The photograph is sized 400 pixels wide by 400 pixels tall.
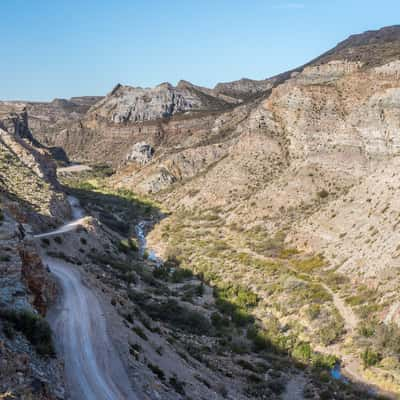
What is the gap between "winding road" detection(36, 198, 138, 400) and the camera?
12.4 meters

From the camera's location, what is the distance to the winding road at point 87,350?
12.4 metres

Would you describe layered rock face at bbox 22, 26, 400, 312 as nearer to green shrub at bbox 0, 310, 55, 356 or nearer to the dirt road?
the dirt road

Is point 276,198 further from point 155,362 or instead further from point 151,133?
point 151,133

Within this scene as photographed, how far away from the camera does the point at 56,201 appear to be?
50.8 m

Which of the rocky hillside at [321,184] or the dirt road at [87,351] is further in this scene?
the rocky hillside at [321,184]

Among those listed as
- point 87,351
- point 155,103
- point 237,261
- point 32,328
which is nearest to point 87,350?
point 87,351

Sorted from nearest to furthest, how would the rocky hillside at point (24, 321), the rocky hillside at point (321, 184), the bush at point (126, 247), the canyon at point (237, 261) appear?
the rocky hillside at point (24, 321)
the canyon at point (237, 261)
the rocky hillside at point (321, 184)
the bush at point (126, 247)

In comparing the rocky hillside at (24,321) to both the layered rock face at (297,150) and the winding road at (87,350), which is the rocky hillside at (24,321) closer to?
the winding road at (87,350)

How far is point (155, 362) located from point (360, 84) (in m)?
66.9

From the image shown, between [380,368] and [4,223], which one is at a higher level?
[4,223]

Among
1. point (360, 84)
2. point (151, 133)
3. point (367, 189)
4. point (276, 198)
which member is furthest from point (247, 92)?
point (367, 189)

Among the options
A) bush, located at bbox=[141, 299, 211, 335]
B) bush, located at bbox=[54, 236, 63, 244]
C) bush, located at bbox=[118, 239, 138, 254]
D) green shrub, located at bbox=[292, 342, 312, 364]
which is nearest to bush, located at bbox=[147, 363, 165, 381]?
bush, located at bbox=[141, 299, 211, 335]

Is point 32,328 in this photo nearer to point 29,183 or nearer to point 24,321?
point 24,321

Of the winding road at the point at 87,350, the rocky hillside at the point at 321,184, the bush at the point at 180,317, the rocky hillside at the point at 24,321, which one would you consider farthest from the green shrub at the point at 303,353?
the rocky hillside at the point at 24,321
